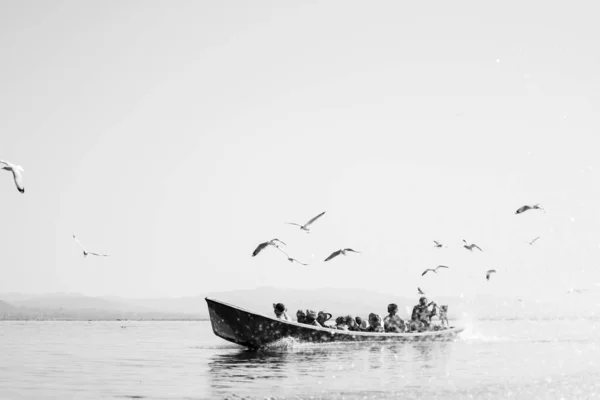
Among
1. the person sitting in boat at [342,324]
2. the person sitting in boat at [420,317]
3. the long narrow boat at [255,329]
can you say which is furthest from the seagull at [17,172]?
the person sitting in boat at [420,317]

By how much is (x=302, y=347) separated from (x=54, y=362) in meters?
11.0

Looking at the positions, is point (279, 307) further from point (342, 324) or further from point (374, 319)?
point (374, 319)

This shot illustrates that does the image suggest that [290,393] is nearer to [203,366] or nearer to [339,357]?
[203,366]

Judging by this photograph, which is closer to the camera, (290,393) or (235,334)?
(290,393)

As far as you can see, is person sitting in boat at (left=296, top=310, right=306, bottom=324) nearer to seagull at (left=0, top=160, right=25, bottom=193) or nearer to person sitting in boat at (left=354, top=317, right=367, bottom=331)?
person sitting in boat at (left=354, top=317, right=367, bottom=331)

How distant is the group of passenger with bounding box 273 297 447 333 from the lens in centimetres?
3922

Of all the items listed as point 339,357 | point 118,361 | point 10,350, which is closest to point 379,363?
point 339,357

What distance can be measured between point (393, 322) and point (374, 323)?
1914 millimetres

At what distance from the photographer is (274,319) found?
116ft

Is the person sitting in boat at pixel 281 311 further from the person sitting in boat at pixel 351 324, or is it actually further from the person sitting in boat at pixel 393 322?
the person sitting in boat at pixel 393 322

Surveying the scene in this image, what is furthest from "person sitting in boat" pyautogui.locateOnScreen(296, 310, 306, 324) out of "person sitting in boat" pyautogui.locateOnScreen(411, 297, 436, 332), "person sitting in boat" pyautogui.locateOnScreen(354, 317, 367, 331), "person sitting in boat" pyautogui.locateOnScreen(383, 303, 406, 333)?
"person sitting in boat" pyautogui.locateOnScreen(411, 297, 436, 332)

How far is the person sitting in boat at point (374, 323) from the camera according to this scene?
134 feet

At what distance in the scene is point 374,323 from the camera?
41.0 m

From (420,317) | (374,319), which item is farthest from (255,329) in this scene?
(420,317)
